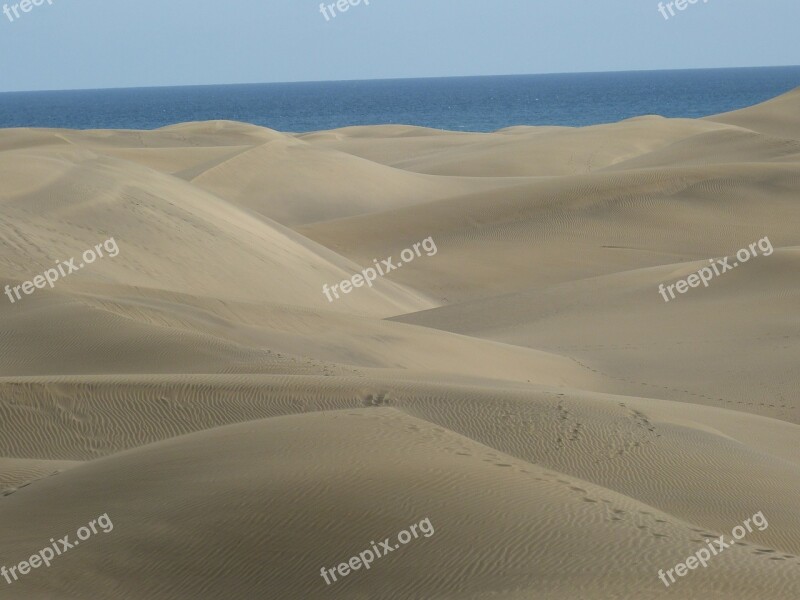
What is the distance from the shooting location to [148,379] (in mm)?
6887

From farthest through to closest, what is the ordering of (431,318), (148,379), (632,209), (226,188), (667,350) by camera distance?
1. (226,188)
2. (632,209)
3. (431,318)
4. (667,350)
5. (148,379)

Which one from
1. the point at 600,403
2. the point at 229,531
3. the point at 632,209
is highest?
the point at 229,531

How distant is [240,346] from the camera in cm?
828

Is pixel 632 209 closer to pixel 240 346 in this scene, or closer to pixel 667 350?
pixel 667 350

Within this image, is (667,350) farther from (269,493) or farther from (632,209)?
(632,209)

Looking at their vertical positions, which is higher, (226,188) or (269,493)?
(269,493)

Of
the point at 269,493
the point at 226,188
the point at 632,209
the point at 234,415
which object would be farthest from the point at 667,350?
the point at 226,188

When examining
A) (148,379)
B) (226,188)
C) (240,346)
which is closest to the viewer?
(148,379)

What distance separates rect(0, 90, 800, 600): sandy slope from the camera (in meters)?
4.07

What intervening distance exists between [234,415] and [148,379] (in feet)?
2.43

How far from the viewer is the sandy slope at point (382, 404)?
4066 millimetres

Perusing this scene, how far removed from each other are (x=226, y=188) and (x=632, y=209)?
8824mm

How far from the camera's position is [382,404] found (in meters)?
6.62

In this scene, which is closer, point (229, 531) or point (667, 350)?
point (229, 531)
